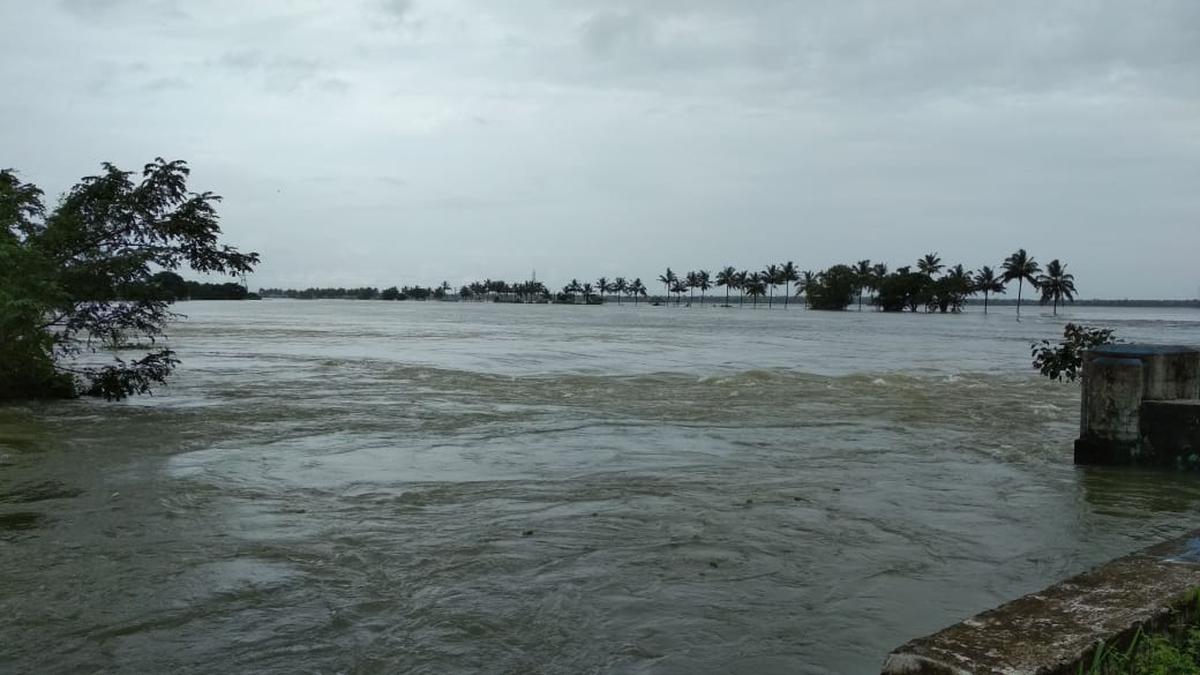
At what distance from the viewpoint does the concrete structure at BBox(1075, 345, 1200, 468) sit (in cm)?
970

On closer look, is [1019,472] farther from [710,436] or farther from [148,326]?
[148,326]

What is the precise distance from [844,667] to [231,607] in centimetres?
350

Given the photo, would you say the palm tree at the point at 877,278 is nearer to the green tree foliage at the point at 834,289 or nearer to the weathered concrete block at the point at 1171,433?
the green tree foliage at the point at 834,289

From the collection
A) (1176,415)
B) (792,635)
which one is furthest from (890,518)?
(1176,415)

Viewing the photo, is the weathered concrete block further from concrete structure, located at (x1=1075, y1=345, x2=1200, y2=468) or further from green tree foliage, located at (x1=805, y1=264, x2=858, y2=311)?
green tree foliage, located at (x1=805, y1=264, x2=858, y2=311)

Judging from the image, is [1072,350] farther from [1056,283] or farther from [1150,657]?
[1056,283]

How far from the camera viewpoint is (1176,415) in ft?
32.0

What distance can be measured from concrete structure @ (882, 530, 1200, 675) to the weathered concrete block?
237 inches

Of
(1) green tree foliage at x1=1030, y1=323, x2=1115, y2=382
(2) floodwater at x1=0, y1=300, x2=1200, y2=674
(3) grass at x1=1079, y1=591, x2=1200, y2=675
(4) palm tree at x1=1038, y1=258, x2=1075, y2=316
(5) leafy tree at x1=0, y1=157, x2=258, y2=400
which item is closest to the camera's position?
(3) grass at x1=1079, y1=591, x2=1200, y2=675

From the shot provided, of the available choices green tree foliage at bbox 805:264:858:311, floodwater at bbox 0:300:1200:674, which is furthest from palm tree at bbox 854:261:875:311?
floodwater at bbox 0:300:1200:674

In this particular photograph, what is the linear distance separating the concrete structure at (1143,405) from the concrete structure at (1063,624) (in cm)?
595

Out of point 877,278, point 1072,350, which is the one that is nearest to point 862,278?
point 877,278

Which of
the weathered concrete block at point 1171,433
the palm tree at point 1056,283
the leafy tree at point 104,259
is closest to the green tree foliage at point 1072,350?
the weathered concrete block at point 1171,433

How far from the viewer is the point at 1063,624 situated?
11.7ft
